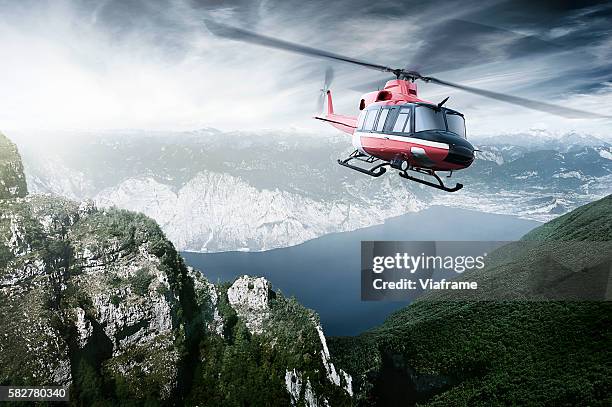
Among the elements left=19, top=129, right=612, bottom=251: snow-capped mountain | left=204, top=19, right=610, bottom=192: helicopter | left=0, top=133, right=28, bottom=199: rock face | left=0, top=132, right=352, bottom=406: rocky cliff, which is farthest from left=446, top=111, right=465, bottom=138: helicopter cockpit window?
left=19, top=129, right=612, bottom=251: snow-capped mountain

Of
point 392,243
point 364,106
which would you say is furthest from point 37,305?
point 392,243

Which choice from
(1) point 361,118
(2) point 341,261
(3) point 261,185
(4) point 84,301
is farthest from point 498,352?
(3) point 261,185

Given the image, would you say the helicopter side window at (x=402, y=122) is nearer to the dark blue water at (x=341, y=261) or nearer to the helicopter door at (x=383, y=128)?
the helicopter door at (x=383, y=128)

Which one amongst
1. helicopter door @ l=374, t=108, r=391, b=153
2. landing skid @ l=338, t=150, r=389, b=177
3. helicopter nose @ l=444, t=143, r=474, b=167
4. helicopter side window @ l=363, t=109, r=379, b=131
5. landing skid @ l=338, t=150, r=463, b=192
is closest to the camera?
helicopter nose @ l=444, t=143, r=474, b=167

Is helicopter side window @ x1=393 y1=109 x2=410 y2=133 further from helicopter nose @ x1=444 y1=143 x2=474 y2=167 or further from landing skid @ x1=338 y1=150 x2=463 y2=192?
helicopter nose @ x1=444 y1=143 x2=474 y2=167

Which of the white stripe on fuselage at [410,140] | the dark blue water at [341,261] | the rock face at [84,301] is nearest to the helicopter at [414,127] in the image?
the white stripe on fuselage at [410,140]
